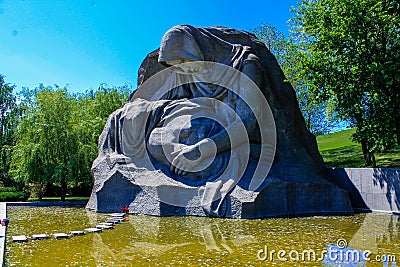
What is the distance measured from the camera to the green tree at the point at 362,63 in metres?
12.6

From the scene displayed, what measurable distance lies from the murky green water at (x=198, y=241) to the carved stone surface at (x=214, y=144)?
0.92 m

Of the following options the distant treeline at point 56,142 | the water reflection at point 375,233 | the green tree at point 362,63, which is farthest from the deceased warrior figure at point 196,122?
the distant treeline at point 56,142

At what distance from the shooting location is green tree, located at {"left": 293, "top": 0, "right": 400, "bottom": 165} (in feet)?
41.5

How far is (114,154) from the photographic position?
44.2 ft

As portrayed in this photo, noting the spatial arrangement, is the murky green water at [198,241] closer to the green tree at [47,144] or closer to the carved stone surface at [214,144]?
the carved stone surface at [214,144]

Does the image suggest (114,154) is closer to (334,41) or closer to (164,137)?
(164,137)

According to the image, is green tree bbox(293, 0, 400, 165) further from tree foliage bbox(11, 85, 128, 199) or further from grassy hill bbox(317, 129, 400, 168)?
tree foliage bbox(11, 85, 128, 199)

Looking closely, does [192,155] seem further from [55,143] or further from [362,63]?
[55,143]

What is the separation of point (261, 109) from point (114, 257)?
750 centimetres

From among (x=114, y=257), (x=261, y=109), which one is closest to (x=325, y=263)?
(x=114, y=257)

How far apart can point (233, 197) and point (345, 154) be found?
59.6 ft

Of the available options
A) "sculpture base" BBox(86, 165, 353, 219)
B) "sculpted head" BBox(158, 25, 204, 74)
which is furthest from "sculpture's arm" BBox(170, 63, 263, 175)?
"sculpted head" BBox(158, 25, 204, 74)

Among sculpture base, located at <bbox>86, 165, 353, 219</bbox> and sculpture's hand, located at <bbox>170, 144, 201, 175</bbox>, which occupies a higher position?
sculpture's hand, located at <bbox>170, 144, 201, 175</bbox>

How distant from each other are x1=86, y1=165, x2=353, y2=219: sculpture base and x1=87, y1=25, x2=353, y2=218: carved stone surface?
0.09ft
